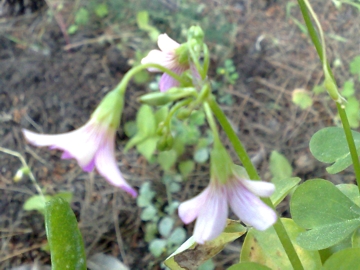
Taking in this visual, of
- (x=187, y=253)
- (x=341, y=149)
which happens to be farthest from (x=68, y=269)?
(x=341, y=149)

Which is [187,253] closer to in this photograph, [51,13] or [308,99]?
[308,99]

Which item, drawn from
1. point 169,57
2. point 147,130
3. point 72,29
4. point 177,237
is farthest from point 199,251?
point 72,29

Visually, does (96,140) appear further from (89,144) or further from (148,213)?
(148,213)

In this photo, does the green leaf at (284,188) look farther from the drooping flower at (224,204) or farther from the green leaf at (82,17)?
the green leaf at (82,17)

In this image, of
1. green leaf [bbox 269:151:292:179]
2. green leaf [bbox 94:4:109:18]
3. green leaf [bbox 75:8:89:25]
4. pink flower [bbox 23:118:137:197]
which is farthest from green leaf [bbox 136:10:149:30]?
pink flower [bbox 23:118:137:197]

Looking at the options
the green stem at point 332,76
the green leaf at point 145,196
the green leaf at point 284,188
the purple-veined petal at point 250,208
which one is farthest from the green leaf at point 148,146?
the purple-veined petal at point 250,208

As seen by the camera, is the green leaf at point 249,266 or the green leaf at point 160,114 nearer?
the green leaf at point 249,266

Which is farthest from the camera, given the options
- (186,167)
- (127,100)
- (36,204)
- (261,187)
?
(127,100)
